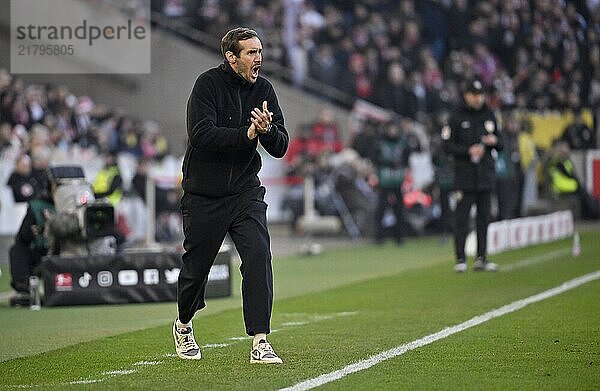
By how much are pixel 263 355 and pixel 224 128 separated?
1.44 metres

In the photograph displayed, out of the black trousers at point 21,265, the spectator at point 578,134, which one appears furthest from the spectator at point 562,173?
the black trousers at point 21,265

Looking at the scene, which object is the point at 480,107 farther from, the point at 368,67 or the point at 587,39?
the point at 368,67

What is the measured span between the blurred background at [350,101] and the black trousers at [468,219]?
5.65 meters

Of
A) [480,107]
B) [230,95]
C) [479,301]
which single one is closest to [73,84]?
[480,107]

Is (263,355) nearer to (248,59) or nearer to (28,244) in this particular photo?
(248,59)

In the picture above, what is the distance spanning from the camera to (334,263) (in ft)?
63.3

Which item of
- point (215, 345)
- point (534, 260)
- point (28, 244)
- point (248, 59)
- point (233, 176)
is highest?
point (248, 59)

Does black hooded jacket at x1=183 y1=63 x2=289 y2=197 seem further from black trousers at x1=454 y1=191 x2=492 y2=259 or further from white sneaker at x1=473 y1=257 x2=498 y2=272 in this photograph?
white sneaker at x1=473 y1=257 x2=498 y2=272

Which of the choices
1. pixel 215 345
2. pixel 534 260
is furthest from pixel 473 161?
pixel 215 345

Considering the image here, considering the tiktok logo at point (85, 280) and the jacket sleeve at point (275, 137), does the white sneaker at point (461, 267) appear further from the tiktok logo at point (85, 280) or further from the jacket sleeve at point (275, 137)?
the jacket sleeve at point (275, 137)

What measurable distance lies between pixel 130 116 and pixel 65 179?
533 inches

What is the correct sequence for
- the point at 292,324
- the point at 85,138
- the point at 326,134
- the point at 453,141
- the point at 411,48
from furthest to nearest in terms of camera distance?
the point at 411,48 < the point at 326,134 < the point at 85,138 < the point at 453,141 < the point at 292,324

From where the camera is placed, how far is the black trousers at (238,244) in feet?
28.1

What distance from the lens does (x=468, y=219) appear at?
641 inches
